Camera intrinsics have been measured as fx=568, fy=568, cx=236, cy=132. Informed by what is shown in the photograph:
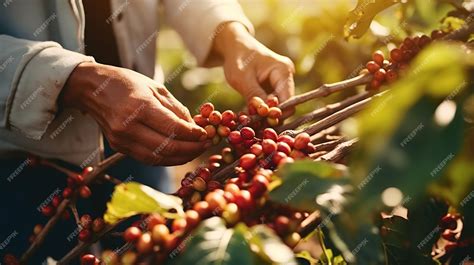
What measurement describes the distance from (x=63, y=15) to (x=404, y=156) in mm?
1185

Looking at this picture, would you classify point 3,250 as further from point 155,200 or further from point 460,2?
point 460,2

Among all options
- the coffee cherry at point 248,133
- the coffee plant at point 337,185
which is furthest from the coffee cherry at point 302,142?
the coffee cherry at point 248,133

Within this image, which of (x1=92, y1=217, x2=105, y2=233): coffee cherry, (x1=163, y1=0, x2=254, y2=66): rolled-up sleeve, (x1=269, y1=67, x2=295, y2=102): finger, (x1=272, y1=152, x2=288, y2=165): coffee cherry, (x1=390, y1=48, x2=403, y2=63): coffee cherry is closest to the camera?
(x1=272, y1=152, x2=288, y2=165): coffee cherry

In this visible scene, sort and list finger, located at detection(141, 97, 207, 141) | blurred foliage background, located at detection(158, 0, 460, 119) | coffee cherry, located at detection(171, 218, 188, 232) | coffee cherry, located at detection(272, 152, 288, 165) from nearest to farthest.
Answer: coffee cherry, located at detection(171, 218, 188, 232), coffee cherry, located at detection(272, 152, 288, 165), finger, located at detection(141, 97, 207, 141), blurred foliage background, located at detection(158, 0, 460, 119)

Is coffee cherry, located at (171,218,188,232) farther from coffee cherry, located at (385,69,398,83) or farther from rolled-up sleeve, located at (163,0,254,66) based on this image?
rolled-up sleeve, located at (163,0,254,66)

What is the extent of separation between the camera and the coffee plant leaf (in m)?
0.69

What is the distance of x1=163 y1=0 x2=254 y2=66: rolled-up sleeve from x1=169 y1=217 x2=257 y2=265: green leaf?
1.15 meters

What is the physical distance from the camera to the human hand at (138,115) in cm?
115

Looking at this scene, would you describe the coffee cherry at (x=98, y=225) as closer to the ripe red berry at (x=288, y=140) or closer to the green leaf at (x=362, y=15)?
the ripe red berry at (x=288, y=140)

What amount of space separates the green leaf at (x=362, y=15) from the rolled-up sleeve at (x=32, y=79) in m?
0.61

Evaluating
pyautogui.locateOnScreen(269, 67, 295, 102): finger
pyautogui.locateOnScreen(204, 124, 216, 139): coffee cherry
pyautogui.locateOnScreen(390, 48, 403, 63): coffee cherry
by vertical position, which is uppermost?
pyautogui.locateOnScreen(390, 48, 403, 63): coffee cherry

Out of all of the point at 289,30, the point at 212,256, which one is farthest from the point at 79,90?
the point at 289,30

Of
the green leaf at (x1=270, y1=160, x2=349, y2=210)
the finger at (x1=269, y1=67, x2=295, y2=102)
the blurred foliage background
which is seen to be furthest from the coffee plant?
the blurred foliage background

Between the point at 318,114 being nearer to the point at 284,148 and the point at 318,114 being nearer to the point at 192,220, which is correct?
the point at 284,148
